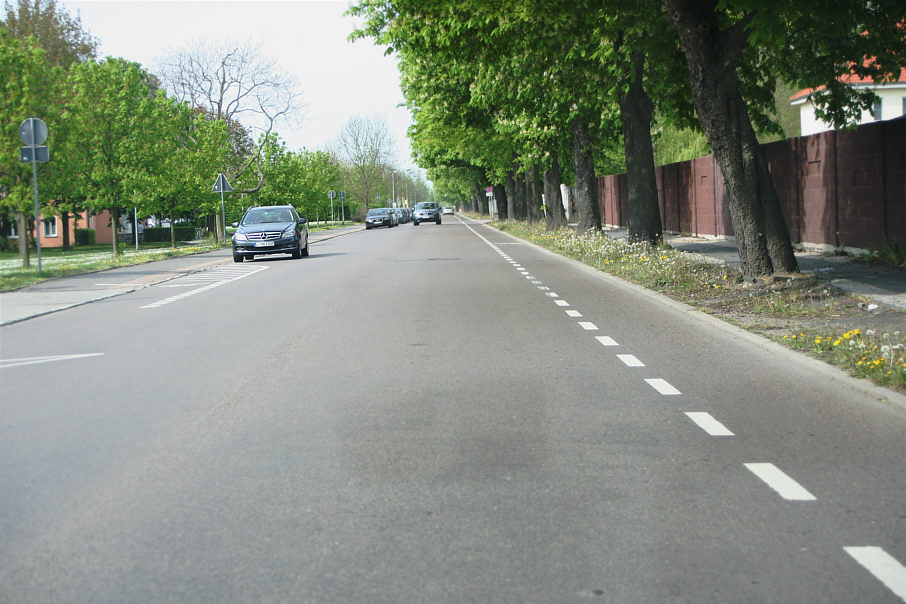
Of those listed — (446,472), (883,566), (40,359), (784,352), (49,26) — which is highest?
(49,26)

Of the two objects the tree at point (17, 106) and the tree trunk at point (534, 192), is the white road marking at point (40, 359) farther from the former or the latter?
the tree trunk at point (534, 192)

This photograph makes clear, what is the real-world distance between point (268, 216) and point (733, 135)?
19.3 meters

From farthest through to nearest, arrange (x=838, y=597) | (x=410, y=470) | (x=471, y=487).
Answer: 1. (x=410, y=470)
2. (x=471, y=487)
3. (x=838, y=597)

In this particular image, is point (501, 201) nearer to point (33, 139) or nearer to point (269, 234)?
point (269, 234)

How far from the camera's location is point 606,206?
5094cm

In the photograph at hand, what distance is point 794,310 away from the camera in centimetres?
1262

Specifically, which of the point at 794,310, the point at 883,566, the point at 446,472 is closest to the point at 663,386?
the point at 446,472

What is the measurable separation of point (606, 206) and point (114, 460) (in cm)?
4617

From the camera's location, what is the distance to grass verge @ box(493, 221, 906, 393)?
8.93 m

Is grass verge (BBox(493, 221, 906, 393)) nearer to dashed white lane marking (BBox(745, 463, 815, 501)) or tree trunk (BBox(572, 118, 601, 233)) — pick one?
dashed white lane marking (BBox(745, 463, 815, 501))

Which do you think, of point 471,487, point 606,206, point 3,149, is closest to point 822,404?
point 471,487

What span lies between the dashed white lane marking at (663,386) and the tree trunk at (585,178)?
23204mm

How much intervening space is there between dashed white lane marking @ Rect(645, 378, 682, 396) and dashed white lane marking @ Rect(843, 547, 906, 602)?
3654mm

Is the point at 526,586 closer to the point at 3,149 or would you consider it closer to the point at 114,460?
the point at 114,460
